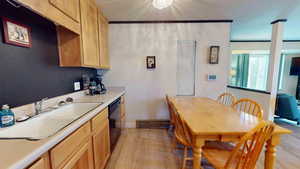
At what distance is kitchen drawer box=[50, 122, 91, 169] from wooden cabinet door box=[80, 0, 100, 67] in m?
0.98

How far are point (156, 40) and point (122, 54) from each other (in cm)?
81

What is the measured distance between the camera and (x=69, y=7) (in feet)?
4.70

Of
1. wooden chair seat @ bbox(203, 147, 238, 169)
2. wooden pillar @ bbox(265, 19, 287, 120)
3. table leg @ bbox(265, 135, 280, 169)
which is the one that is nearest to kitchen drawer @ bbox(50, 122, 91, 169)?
wooden chair seat @ bbox(203, 147, 238, 169)

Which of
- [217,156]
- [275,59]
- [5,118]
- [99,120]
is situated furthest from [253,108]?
[5,118]

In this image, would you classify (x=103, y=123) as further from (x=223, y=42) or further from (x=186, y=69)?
(x=223, y=42)

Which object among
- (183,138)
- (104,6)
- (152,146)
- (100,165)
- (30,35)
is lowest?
(152,146)

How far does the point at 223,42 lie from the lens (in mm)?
2895

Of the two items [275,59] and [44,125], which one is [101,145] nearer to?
[44,125]

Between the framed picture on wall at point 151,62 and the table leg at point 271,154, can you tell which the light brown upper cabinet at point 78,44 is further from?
the table leg at point 271,154

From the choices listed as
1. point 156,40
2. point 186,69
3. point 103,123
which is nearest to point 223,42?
point 186,69

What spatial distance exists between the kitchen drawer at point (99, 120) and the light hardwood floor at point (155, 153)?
2.30 ft

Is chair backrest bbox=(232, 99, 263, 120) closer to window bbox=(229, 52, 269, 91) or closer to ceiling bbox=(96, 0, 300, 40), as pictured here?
ceiling bbox=(96, 0, 300, 40)

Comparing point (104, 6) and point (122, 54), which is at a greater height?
point (104, 6)

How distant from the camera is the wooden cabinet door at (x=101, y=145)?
1.42m
